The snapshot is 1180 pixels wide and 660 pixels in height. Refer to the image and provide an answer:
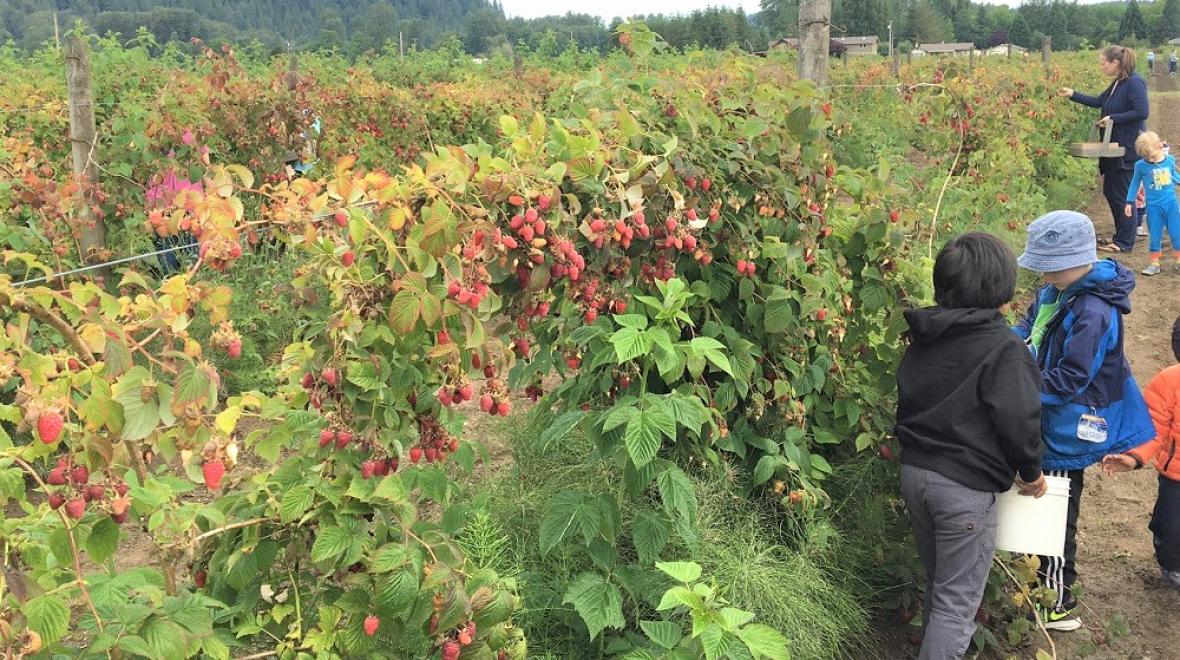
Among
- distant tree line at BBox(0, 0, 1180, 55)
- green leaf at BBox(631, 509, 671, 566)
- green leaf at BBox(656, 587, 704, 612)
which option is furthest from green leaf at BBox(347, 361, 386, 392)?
distant tree line at BBox(0, 0, 1180, 55)

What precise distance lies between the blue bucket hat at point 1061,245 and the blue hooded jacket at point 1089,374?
90 millimetres

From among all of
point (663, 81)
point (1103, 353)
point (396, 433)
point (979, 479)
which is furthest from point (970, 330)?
point (396, 433)

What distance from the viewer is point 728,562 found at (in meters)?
2.88

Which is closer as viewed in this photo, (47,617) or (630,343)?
(47,617)

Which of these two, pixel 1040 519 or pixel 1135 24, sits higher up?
pixel 1135 24

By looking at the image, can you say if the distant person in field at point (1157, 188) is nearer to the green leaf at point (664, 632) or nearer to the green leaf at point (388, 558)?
the green leaf at point (664, 632)

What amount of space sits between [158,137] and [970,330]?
4.92 metres

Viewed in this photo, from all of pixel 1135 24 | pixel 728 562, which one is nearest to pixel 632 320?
pixel 728 562

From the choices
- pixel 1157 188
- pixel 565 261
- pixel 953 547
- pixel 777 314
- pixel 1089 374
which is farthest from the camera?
pixel 1157 188

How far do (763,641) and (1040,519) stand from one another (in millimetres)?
1238

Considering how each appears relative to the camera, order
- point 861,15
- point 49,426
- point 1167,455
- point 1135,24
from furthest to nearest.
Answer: point 1135,24 < point 861,15 < point 1167,455 < point 49,426

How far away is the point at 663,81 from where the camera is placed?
3041 mm

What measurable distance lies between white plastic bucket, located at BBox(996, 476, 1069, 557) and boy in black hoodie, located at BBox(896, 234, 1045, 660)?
4cm

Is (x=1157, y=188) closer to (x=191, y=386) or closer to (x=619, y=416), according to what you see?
(x=619, y=416)
